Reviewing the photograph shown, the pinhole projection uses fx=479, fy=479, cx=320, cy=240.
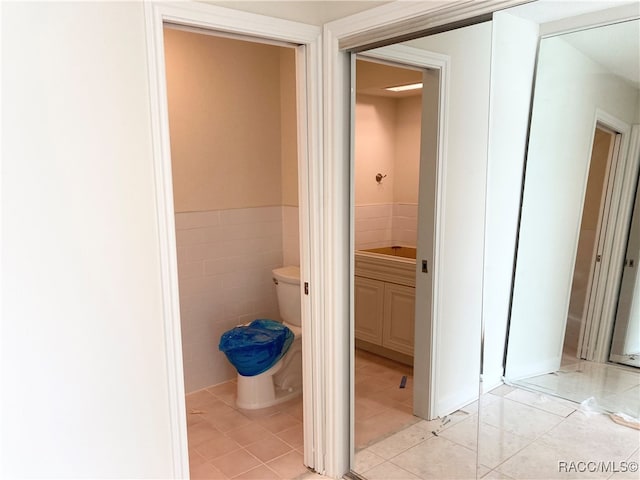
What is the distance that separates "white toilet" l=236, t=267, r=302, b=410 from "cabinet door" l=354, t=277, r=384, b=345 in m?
0.73

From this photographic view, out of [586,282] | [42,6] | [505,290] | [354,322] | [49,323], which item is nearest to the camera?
[42,6]

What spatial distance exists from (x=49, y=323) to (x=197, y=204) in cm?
164

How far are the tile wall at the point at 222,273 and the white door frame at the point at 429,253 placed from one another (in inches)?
50.3

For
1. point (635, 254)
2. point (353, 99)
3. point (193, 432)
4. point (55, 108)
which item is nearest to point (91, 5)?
point (55, 108)

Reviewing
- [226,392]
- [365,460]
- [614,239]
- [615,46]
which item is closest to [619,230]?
[614,239]

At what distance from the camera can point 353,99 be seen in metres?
2.11

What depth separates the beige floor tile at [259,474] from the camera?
91.0 inches

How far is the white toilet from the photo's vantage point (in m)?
2.97

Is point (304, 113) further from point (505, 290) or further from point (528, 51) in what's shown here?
point (505, 290)

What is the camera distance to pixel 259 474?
2.34 m

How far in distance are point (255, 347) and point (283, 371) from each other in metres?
0.39

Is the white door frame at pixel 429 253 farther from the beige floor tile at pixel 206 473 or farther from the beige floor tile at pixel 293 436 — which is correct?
the beige floor tile at pixel 206 473

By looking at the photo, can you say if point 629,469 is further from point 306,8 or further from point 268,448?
point 306,8

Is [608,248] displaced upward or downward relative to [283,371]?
upward
